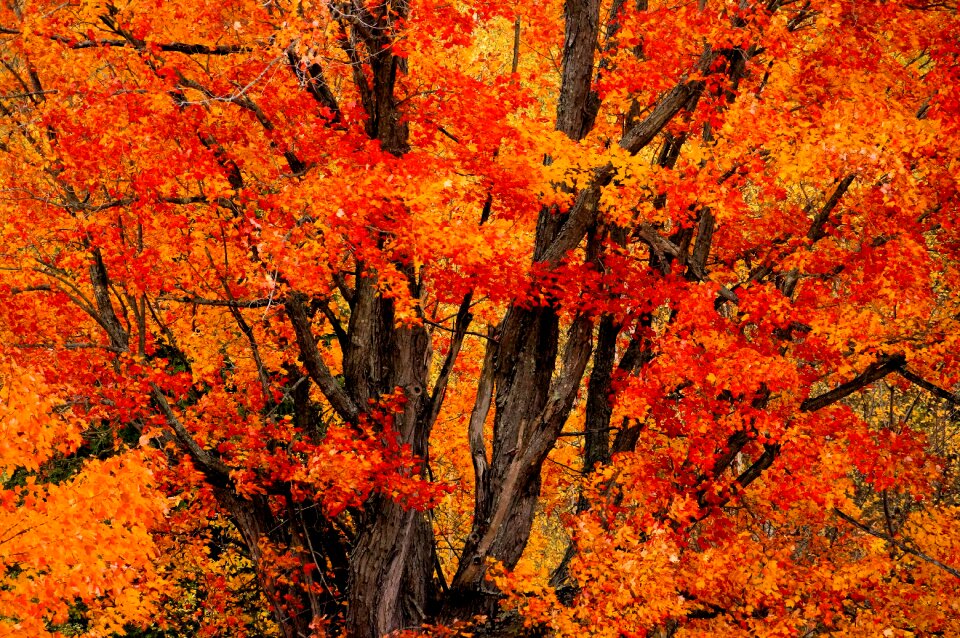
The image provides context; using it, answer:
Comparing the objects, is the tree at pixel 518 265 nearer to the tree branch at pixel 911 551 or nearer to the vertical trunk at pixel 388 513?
the vertical trunk at pixel 388 513

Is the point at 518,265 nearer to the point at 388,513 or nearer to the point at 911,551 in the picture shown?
the point at 388,513

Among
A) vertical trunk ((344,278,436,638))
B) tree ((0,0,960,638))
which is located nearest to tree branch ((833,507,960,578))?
tree ((0,0,960,638))

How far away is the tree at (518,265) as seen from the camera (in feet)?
31.9

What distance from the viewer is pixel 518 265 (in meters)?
10.5

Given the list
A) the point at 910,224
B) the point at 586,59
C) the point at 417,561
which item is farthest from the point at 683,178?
the point at 417,561

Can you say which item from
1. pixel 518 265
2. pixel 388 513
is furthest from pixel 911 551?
pixel 388 513

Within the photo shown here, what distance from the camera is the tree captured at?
9719 millimetres

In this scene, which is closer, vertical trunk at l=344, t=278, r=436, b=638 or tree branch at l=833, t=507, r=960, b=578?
tree branch at l=833, t=507, r=960, b=578

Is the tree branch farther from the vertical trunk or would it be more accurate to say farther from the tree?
the vertical trunk

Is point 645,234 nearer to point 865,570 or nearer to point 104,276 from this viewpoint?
point 865,570

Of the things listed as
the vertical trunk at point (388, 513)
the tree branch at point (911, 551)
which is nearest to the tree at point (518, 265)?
the vertical trunk at point (388, 513)

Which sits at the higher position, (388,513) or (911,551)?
(911,551)

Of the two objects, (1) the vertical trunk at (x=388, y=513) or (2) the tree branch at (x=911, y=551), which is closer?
(2) the tree branch at (x=911, y=551)

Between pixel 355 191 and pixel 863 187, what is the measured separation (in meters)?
6.94
